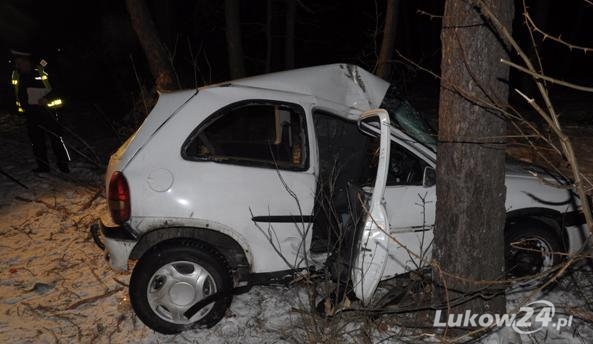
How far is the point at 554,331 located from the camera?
3.81 meters

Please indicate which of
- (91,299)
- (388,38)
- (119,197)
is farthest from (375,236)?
(388,38)

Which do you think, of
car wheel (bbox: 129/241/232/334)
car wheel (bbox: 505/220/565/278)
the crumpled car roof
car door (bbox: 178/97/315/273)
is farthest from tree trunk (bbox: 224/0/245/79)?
car wheel (bbox: 505/220/565/278)

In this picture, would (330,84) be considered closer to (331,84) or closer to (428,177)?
(331,84)

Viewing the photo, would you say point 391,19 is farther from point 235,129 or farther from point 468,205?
point 468,205

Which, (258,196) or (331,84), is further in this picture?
(331,84)

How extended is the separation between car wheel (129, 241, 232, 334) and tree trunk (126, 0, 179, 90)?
532 centimetres

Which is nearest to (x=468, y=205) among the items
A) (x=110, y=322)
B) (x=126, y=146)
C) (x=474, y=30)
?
(x=474, y=30)

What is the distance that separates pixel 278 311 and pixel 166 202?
133cm

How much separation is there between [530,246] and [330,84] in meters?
2.25

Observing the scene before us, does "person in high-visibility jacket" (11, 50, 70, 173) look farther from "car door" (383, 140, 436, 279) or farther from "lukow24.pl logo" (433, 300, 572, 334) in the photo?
"lukow24.pl logo" (433, 300, 572, 334)

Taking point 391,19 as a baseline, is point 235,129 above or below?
below

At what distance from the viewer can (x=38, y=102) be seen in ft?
24.4

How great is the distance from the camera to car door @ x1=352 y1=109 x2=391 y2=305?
3.47 m

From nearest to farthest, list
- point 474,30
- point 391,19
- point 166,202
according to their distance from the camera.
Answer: point 474,30 < point 166,202 < point 391,19
